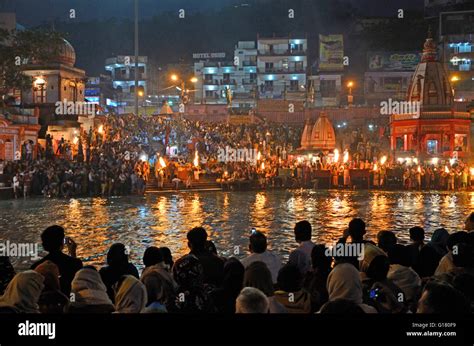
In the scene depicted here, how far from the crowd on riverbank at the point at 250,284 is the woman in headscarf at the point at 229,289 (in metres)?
0.01

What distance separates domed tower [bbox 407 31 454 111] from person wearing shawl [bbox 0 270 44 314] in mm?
47856

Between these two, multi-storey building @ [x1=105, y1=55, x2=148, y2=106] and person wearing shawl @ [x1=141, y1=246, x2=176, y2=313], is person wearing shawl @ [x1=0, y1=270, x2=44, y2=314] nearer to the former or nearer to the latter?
person wearing shawl @ [x1=141, y1=246, x2=176, y2=313]

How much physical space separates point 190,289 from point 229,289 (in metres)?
0.53

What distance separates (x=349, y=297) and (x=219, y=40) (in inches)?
4208

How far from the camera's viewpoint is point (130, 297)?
5.71 m

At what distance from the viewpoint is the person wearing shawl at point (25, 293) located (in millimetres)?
5410

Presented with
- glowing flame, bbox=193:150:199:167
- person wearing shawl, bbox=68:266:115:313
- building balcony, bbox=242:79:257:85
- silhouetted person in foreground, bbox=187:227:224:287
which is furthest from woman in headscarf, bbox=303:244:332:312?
building balcony, bbox=242:79:257:85

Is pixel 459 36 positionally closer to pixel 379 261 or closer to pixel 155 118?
pixel 155 118

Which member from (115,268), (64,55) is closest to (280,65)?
(64,55)

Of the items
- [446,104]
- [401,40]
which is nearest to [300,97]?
[401,40]

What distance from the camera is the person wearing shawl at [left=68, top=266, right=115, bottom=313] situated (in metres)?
5.70

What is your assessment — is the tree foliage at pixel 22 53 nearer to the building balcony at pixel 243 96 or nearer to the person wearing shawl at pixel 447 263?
the building balcony at pixel 243 96

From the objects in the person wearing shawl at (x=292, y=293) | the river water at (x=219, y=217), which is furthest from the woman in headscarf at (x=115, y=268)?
the river water at (x=219, y=217)

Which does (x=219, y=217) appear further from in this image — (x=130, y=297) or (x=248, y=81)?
(x=248, y=81)
